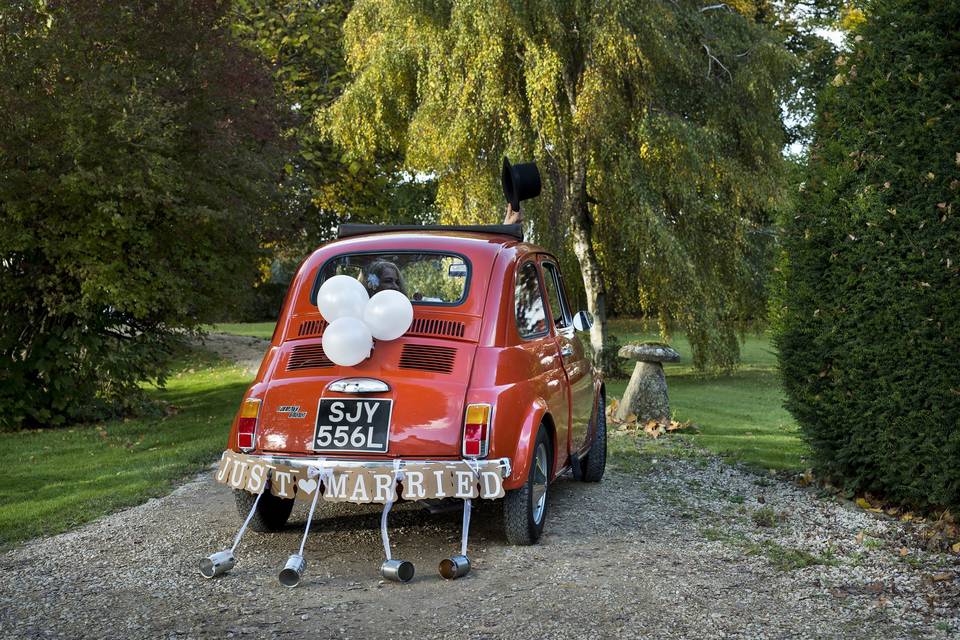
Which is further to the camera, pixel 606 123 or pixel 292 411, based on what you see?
pixel 606 123

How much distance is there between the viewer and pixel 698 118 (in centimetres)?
1630

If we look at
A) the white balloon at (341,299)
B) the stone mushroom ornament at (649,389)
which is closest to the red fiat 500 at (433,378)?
the white balloon at (341,299)

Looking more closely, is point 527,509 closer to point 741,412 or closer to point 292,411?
point 292,411

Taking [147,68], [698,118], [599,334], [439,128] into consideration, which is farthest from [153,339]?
[698,118]

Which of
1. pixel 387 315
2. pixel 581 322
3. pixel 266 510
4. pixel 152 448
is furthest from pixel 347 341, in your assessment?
pixel 152 448

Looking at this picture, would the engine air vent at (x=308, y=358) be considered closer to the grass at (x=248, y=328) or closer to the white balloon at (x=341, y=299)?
the white balloon at (x=341, y=299)

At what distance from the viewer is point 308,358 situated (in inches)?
237

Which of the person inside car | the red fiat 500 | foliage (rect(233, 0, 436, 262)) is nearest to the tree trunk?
foliage (rect(233, 0, 436, 262))

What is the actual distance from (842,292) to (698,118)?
9814mm

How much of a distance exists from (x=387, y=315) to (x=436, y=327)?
37 cm

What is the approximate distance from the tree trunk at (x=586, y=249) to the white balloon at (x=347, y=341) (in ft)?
33.7

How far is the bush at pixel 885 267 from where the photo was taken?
20.7ft

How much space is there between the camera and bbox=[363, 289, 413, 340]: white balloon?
19.1 ft

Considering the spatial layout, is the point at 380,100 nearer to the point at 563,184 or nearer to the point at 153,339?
the point at 563,184
